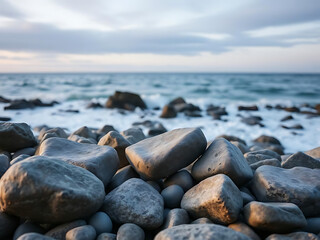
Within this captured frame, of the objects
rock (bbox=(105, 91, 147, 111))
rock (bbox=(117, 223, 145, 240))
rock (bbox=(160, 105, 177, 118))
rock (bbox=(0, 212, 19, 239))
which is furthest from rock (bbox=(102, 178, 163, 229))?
rock (bbox=(105, 91, 147, 111))

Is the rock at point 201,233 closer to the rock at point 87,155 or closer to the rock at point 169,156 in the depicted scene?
the rock at point 169,156

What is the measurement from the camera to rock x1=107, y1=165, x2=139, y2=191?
2.64 m

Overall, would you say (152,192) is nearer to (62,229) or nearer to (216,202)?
(216,202)

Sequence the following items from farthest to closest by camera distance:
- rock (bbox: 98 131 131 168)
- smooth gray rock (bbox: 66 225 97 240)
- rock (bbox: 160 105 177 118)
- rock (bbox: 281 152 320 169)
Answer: rock (bbox: 160 105 177 118) → rock (bbox: 281 152 320 169) → rock (bbox: 98 131 131 168) → smooth gray rock (bbox: 66 225 97 240)

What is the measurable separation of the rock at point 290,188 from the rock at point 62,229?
4.83 feet

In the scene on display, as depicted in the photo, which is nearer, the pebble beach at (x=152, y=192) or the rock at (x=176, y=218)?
the pebble beach at (x=152, y=192)

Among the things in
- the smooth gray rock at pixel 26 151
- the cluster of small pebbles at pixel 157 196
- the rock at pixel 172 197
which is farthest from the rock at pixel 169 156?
the smooth gray rock at pixel 26 151

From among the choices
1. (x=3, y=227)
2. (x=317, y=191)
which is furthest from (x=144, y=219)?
(x=317, y=191)

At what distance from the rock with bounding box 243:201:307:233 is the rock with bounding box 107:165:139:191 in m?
1.19

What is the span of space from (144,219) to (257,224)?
0.79m

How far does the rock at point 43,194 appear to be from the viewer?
1.83 metres

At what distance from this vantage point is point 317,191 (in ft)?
7.41

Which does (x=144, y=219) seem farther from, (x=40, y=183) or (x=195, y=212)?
A: (x=40, y=183)

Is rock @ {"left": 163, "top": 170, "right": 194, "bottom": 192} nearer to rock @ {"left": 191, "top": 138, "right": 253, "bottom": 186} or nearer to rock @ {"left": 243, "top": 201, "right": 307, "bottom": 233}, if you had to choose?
rock @ {"left": 191, "top": 138, "right": 253, "bottom": 186}
